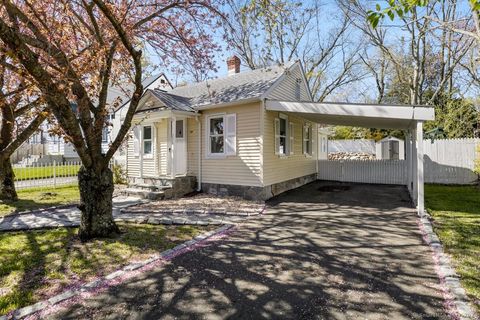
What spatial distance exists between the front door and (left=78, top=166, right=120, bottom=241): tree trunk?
16.7 feet

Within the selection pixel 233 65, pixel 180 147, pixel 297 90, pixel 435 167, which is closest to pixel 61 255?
pixel 180 147

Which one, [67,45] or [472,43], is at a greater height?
[472,43]

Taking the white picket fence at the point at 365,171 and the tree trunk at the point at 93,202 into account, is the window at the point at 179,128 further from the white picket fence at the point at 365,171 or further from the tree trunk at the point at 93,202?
the white picket fence at the point at 365,171

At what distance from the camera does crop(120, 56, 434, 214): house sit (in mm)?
9414

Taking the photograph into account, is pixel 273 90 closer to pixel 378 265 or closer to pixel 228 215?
pixel 228 215

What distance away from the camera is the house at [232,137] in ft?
30.9

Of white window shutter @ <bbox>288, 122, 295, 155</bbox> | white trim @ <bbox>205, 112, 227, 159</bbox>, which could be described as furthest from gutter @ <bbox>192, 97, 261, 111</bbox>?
white window shutter @ <bbox>288, 122, 295, 155</bbox>

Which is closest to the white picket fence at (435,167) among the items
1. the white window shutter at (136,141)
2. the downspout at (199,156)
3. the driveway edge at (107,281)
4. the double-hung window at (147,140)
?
the downspout at (199,156)

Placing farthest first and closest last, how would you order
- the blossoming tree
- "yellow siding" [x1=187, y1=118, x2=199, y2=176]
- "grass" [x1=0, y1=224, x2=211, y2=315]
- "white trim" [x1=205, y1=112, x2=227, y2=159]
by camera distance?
"yellow siding" [x1=187, y1=118, x2=199, y2=176]
"white trim" [x1=205, y1=112, x2=227, y2=159]
the blossoming tree
"grass" [x1=0, y1=224, x2=211, y2=315]

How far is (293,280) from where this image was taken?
12.5 feet

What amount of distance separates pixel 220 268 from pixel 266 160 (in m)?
5.80

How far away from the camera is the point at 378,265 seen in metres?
4.30

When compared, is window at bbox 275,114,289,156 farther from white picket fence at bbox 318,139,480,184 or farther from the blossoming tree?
white picket fence at bbox 318,139,480,184

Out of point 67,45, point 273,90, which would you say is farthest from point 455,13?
point 67,45
